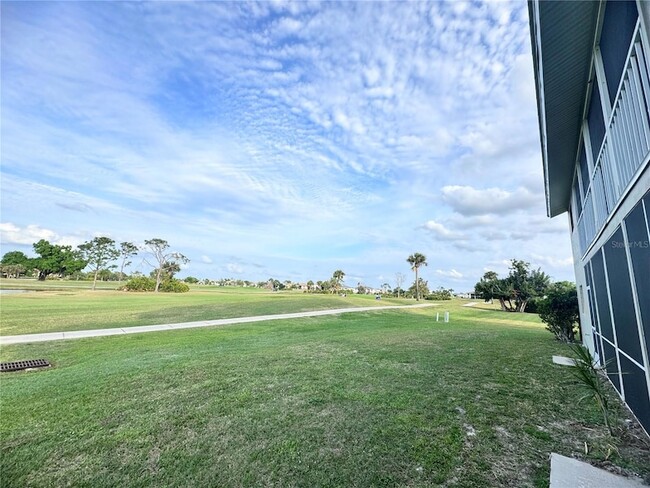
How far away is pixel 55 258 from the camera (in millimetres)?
51031

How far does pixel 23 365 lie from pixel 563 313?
16.9 meters

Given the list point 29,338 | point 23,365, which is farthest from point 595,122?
point 29,338

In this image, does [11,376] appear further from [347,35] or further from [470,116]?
[470,116]

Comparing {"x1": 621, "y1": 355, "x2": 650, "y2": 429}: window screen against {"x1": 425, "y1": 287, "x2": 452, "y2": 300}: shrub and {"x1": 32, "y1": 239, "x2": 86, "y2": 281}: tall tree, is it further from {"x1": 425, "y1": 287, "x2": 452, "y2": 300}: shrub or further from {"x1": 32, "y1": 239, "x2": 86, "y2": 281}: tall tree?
{"x1": 32, "y1": 239, "x2": 86, "y2": 281}: tall tree

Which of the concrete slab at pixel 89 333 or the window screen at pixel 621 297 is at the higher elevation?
the window screen at pixel 621 297

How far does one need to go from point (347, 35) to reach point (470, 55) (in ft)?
12.0

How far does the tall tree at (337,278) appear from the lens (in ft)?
213

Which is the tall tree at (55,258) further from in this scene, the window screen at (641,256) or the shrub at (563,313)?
the window screen at (641,256)

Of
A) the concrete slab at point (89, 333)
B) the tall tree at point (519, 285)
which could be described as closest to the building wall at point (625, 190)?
the concrete slab at point (89, 333)

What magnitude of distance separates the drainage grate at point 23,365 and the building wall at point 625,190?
11.0m

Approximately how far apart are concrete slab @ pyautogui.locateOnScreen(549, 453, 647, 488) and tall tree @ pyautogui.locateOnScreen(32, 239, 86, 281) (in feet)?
216

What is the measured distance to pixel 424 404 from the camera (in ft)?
14.5

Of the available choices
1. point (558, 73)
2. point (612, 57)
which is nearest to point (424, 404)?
point (612, 57)

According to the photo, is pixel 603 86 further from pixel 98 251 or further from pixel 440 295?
pixel 98 251
